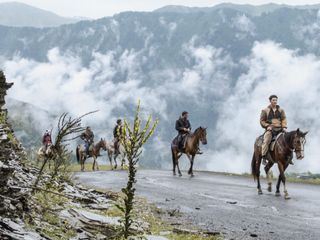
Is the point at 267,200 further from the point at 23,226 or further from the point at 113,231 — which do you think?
the point at 23,226

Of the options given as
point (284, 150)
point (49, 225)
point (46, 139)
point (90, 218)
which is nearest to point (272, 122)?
point (284, 150)

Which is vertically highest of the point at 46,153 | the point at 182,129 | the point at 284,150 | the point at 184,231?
→ the point at 182,129

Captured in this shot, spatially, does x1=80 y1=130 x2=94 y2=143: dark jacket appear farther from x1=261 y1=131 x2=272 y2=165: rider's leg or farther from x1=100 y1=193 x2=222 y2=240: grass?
x1=100 y1=193 x2=222 y2=240: grass

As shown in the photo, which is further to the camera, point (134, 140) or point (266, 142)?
point (266, 142)

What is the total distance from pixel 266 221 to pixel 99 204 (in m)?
4.09

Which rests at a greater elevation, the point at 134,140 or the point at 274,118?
the point at 274,118

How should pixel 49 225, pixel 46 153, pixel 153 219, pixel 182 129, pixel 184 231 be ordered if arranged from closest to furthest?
1. pixel 49 225
2. pixel 184 231
3. pixel 153 219
4. pixel 46 153
5. pixel 182 129

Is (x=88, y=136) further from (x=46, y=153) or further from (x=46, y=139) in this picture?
(x=46, y=153)

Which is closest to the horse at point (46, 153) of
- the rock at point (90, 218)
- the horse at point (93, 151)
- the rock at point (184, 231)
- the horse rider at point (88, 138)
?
the rock at point (90, 218)

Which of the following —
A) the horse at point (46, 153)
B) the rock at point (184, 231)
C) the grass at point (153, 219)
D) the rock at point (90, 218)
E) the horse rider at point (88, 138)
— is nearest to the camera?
the rock at point (90, 218)

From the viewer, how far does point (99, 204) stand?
13.0 metres

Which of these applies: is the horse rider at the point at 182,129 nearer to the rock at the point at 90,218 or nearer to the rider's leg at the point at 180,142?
the rider's leg at the point at 180,142

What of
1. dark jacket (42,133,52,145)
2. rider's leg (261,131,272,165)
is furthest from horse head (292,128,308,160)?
dark jacket (42,133,52,145)

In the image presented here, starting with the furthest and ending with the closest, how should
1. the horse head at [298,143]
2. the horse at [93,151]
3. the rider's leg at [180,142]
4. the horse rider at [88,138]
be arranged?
the horse at [93,151] < the horse rider at [88,138] < the rider's leg at [180,142] < the horse head at [298,143]
